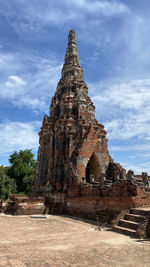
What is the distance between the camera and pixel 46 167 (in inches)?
829

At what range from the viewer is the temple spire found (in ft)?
82.8

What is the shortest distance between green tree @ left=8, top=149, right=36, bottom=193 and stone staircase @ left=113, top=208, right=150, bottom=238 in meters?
29.3

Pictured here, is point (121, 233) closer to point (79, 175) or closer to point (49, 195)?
point (79, 175)

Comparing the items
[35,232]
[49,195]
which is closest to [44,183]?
[49,195]

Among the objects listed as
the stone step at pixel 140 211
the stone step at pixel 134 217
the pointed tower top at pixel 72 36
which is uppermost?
the pointed tower top at pixel 72 36

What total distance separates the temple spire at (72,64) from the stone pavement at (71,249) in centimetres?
1943

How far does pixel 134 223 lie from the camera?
9.14 metres

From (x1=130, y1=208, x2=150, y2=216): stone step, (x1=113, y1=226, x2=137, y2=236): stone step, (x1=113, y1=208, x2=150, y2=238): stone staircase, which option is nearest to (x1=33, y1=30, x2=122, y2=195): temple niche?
(x1=130, y1=208, x2=150, y2=216): stone step

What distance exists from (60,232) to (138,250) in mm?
4195

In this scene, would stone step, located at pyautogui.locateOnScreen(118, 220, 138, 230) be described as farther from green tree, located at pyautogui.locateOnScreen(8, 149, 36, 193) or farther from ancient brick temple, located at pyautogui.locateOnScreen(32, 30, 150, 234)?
green tree, located at pyautogui.locateOnScreen(8, 149, 36, 193)

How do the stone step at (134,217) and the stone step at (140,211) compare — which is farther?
the stone step at (140,211)

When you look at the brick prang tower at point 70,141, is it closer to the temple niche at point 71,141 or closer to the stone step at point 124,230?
the temple niche at point 71,141

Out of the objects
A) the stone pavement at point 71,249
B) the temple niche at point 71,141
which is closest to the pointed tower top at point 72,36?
the temple niche at point 71,141

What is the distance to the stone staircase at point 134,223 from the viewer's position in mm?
8508
